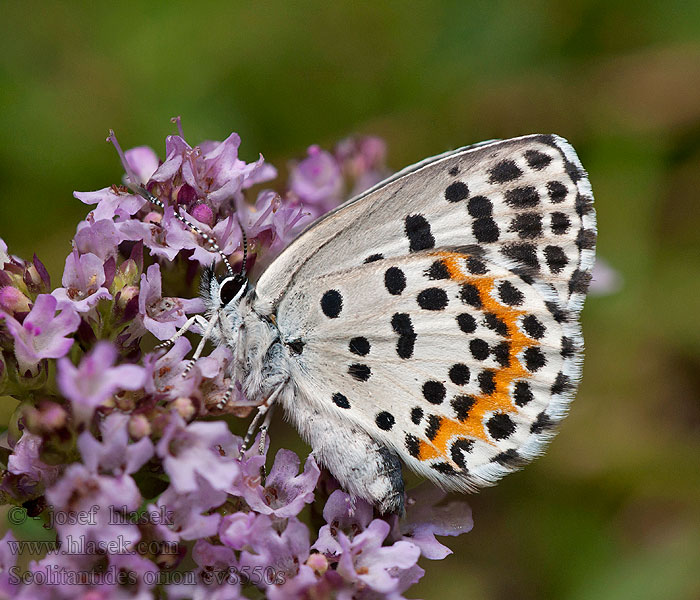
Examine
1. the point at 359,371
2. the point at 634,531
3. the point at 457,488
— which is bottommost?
the point at 634,531

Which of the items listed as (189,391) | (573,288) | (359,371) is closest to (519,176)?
(573,288)

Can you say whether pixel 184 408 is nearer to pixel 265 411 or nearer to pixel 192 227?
pixel 265 411

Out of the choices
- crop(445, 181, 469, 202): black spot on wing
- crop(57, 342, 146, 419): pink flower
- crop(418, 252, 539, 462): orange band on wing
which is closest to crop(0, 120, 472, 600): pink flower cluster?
crop(57, 342, 146, 419): pink flower

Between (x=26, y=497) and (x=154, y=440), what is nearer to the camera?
(x=154, y=440)

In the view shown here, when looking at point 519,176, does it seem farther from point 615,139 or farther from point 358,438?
point 615,139

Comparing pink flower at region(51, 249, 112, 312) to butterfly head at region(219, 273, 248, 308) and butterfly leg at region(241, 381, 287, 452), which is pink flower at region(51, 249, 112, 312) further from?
butterfly leg at region(241, 381, 287, 452)

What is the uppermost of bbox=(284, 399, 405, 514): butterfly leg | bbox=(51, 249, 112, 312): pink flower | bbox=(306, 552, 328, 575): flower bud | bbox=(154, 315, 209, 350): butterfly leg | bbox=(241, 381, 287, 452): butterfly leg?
bbox=(51, 249, 112, 312): pink flower

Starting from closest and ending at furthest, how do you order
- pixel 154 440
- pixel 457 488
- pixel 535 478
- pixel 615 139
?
pixel 154 440 → pixel 457 488 → pixel 535 478 → pixel 615 139
